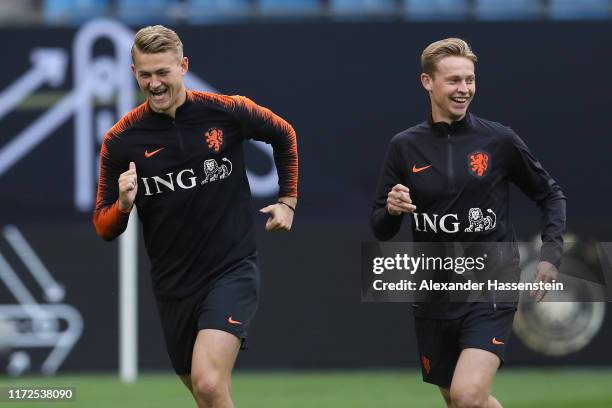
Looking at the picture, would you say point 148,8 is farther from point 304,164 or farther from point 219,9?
point 304,164

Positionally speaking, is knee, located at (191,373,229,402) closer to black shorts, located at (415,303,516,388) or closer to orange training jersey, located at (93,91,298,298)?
orange training jersey, located at (93,91,298,298)

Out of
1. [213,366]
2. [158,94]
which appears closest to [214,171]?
[158,94]

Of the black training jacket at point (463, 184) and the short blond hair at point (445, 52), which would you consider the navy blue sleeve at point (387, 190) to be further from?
the short blond hair at point (445, 52)

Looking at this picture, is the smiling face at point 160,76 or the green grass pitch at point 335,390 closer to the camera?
the smiling face at point 160,76

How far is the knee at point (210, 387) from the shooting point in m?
5.92

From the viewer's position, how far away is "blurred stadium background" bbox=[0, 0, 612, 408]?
11.2m

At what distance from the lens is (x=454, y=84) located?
6344mm

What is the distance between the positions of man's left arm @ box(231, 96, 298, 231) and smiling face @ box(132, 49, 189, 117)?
400 mm

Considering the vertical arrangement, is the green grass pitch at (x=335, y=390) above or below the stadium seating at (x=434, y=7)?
below

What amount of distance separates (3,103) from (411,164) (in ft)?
19.4

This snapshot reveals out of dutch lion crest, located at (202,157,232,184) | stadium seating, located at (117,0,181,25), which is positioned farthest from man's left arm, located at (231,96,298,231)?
Result: stadium seating, located at (117,0,181,25)

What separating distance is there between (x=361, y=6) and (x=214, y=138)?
6.26 m

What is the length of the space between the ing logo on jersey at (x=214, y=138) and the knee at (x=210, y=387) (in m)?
1.15

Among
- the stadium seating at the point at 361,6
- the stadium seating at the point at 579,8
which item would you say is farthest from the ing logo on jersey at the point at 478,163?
the stadium seating at the point at 579,8
